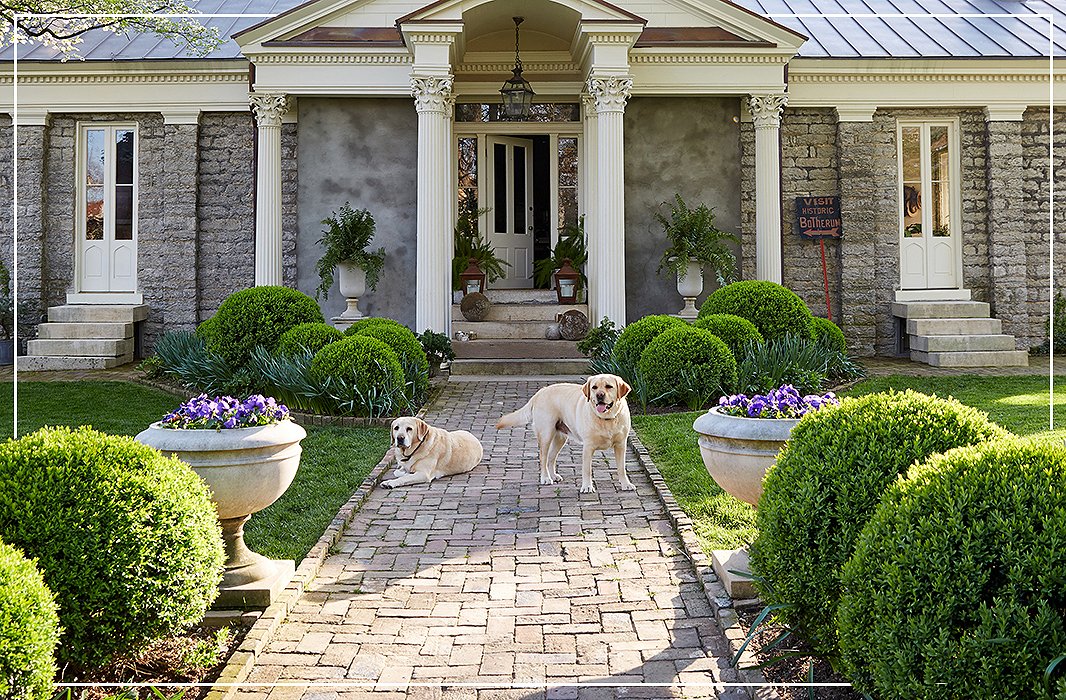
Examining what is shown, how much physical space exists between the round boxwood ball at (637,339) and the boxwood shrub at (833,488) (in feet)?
23.8

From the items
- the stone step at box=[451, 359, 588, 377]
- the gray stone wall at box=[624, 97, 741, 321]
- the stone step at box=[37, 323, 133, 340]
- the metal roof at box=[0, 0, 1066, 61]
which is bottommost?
the stone step at box=[451, 359, 588, 377]

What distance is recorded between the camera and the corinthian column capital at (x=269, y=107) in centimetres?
1410

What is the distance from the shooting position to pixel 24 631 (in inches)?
111

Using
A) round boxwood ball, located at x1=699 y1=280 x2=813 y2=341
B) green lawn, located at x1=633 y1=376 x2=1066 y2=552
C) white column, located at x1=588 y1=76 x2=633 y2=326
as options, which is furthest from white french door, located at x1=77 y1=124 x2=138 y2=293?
green lawn, located at x1=633 y1=376 x2=1066 y2=552

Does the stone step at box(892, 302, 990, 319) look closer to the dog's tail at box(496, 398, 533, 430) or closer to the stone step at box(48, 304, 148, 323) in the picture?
the dog's tail at box(496, 398, 533, 430)

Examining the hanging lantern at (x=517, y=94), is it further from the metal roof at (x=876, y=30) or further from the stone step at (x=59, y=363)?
the stone step at (x=59, y=363)

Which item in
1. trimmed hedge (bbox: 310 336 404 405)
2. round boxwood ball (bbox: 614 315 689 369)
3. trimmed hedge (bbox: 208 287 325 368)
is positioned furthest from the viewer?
trimmed hedge (bbox: 208 287 325 368)

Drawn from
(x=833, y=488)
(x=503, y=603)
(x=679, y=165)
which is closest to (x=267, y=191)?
(x=679, y=165)

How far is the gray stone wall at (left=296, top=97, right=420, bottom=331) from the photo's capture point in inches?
601

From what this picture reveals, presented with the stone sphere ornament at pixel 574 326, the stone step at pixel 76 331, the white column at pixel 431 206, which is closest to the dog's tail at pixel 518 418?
the white column at pixel 431 206

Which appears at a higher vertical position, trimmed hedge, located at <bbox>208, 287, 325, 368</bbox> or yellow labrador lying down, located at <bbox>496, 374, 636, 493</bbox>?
trimmed hedge, located at <bbox>208, 287, 325, 368</bbox>

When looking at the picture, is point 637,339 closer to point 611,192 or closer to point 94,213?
point 611,192

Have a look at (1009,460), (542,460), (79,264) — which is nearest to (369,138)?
(79,264)

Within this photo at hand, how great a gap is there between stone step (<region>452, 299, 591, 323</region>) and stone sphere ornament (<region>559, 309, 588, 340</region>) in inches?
21.7
